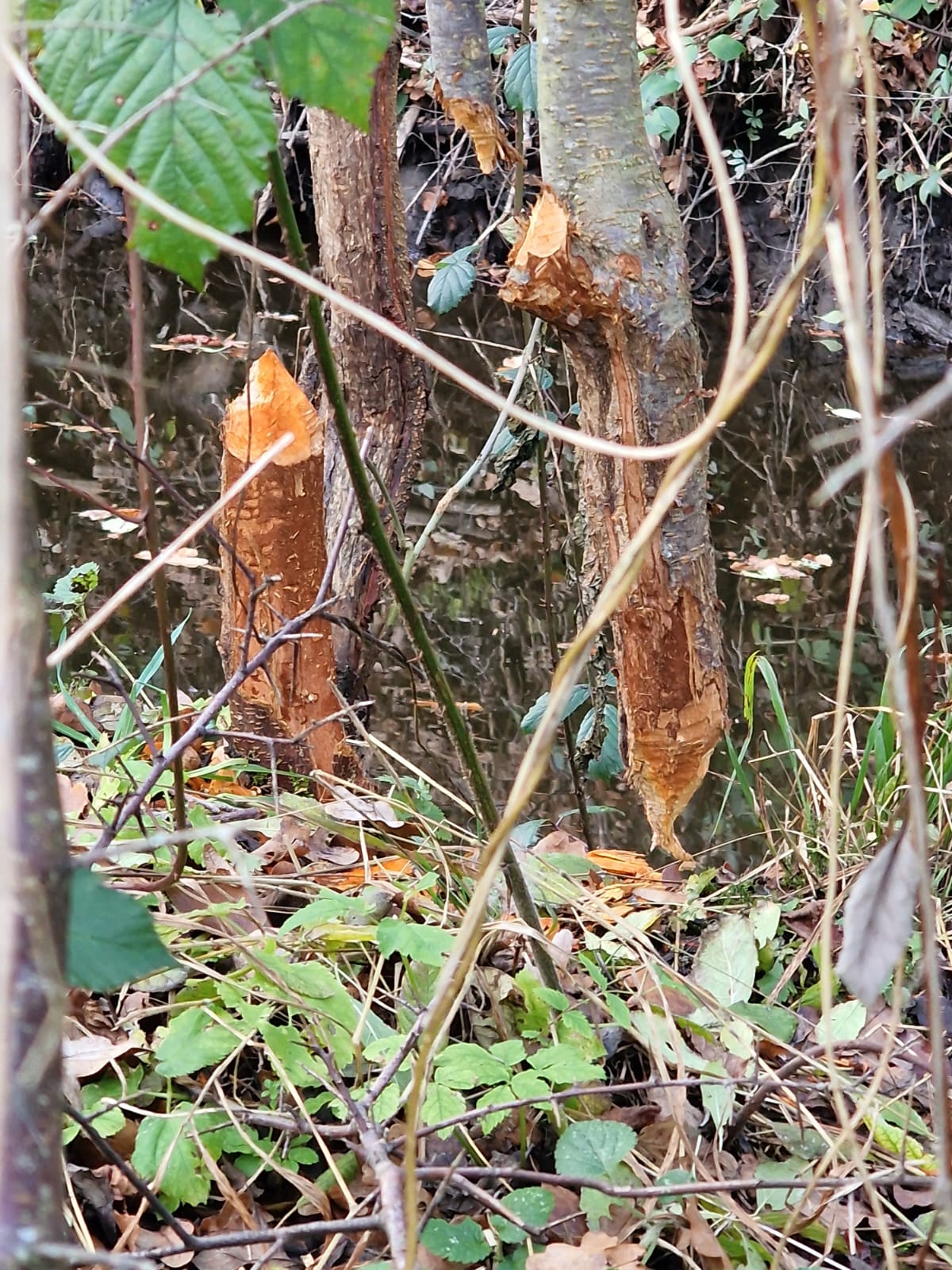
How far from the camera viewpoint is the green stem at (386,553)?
2.36ft

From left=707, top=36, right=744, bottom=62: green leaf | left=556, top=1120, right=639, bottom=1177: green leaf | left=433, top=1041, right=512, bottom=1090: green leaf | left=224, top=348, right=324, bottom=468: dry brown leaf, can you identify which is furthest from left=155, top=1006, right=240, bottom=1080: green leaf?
left=707, top=36, right=744, bottom=62: green leaf

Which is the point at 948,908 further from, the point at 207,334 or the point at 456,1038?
the point at 207,334

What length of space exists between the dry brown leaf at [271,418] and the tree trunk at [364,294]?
1.25 ft

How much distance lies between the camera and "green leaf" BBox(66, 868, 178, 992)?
21.4 inches

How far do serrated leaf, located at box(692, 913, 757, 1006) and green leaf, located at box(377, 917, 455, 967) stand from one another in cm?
40

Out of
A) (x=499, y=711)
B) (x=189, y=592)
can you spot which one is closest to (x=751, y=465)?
(x=499, y=711)

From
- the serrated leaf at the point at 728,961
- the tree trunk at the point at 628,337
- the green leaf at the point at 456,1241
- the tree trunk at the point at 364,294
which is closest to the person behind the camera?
the green leaf at the point at 456,1241

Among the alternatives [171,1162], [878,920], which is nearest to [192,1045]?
[171,1162]

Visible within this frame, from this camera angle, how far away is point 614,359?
158 cm

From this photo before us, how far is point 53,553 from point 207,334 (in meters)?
2.20

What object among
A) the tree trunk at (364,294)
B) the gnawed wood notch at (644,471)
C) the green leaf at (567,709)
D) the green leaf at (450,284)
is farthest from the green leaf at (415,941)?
the green leaf at (450,284)

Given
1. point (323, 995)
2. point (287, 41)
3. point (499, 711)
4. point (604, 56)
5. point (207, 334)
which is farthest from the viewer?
point (207, 334)

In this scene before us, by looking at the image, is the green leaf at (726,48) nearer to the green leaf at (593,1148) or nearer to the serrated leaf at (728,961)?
the serrated leaf at (728,961)

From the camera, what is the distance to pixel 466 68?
75.8 inches
